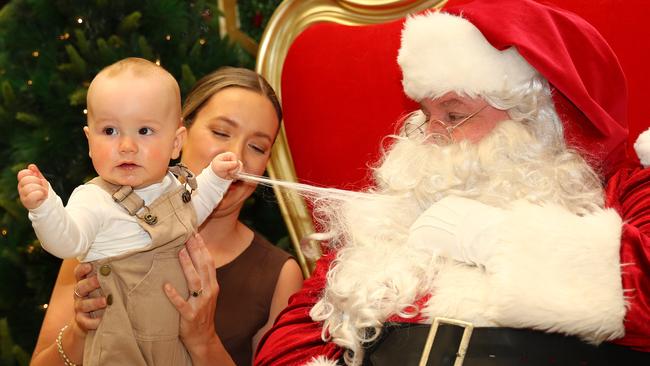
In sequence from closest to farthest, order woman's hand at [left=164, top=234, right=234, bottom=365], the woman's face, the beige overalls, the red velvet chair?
the beige overalls < woman's hand at [left=164, top=234, right=234, bottom=365] < the woman's face < the red velvet chair

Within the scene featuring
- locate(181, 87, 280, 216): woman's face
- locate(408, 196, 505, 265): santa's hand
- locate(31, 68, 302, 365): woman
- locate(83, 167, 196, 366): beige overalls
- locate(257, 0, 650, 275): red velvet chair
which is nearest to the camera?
locate(408, 196, 505, 265): santa's hand

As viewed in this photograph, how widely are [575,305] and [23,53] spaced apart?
171cm

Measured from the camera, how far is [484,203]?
1367mm

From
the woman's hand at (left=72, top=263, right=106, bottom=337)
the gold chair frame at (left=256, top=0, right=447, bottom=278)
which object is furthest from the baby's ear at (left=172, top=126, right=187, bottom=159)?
the gold chair frame at (left=256, top=0, right=447, bottom=278)

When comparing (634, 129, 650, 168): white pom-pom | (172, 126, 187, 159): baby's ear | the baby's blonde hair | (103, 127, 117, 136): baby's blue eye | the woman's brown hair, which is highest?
the baby's blonde hair

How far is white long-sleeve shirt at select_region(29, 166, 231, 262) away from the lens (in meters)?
1.19

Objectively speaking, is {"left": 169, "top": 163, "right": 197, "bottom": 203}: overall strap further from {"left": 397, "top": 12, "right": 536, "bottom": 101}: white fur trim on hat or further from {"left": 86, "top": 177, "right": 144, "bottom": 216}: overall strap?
{"left": 397, "top": 12, "right": 536, "bottom": 101}: white fur trim on hat

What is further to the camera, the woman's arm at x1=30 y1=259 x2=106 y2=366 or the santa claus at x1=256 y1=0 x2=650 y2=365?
the woman's arm at x1=30 y1=259 x2=106 y2=366

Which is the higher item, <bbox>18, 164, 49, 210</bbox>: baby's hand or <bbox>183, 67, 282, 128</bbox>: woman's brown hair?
<bbox>18, 164, 49, 210</bbox>: baby's hand

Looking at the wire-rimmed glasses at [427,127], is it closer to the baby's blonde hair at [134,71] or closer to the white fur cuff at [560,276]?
the white fur cuff at [560,276]

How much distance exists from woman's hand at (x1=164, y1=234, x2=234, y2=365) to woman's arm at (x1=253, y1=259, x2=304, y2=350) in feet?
0.93

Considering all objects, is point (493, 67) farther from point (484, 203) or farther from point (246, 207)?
point (246, 207)

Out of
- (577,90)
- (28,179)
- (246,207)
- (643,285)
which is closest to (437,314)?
(643,285)

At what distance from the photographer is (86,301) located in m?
1.40
